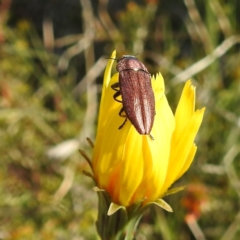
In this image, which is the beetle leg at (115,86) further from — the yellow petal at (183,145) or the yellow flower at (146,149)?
the yellow petal at (183,145)

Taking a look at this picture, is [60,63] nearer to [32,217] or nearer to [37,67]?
[37,67]

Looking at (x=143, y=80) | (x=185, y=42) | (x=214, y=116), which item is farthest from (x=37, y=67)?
(x=143, y=80)

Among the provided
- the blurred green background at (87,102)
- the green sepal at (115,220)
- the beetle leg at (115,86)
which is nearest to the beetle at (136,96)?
the beetle leg at (115,86)

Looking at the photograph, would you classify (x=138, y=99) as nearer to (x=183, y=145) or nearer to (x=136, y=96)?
(x=136, y=96)

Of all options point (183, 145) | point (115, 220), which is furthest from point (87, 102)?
point (183, 145)

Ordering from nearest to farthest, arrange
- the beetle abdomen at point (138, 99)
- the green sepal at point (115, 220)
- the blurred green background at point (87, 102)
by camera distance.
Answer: the beetle abdomen at point (138, 99), the green sepal at point (115, 220), the blurred green background at point (87, 102)

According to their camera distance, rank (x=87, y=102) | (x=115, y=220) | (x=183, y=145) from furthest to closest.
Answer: (x=87, y=102) < (x=115, y=220) < (x=183, y=145)
